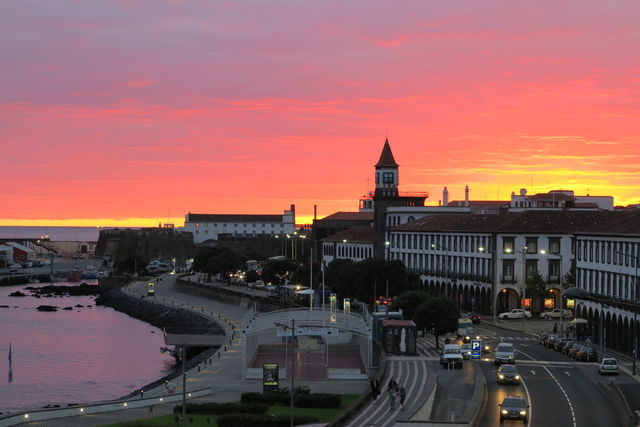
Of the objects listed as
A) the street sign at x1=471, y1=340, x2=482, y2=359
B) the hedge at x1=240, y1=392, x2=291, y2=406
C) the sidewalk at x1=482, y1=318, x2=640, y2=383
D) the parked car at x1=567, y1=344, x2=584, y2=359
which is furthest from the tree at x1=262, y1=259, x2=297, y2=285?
the hedge at x1=240, y1=392, x2=291, y2=406

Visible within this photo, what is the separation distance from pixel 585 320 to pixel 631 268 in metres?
7.40

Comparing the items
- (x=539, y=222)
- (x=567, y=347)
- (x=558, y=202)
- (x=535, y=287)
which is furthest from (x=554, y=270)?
(x=558, y=202)

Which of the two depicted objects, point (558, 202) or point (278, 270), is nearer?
point (558, 202)

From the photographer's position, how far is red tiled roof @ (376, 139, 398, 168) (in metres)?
175

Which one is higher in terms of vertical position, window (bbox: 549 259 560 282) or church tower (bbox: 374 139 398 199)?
church tower (bbox: 374 139 398 199)

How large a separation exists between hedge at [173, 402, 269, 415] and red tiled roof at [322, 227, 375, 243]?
114563 millimetres

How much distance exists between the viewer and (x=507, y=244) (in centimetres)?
12675

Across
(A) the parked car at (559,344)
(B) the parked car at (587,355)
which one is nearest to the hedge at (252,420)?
(B) the parked car at (587,355)

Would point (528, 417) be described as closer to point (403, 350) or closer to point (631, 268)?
point (403, 350)

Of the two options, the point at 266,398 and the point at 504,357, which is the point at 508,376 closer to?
the point at 504,357

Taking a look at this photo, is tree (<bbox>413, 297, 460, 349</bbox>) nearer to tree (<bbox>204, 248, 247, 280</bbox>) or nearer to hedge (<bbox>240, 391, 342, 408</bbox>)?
hedge (<bbox>240, 391, 342, 408</bbox>)

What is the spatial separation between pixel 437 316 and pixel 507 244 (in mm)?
39779

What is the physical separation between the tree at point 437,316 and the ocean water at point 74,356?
23.3 m

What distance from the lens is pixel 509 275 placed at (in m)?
126
